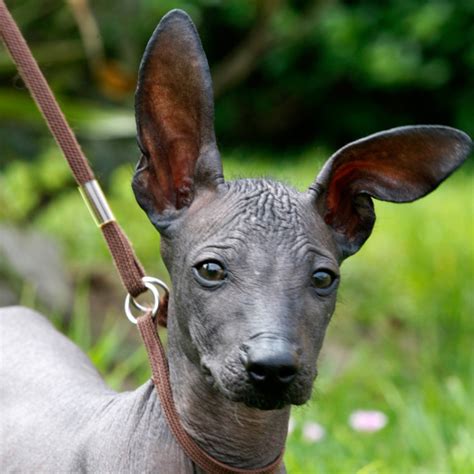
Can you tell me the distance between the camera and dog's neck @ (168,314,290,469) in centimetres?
223

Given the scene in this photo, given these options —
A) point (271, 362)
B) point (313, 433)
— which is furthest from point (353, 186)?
point (313, 433)

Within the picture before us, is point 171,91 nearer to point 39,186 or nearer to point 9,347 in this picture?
point 9,347

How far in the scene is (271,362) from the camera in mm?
1936

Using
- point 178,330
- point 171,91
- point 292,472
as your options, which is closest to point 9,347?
point 178,330

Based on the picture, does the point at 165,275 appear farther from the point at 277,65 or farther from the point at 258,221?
the point at 277,65

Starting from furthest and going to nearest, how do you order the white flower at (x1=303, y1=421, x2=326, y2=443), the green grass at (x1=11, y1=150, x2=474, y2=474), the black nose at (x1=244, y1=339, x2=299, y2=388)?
the green grass at (x1=11, y1=150, x2=474, y2=474) → the white flower at (x1=303, y1=421, x2=326, y2=443) → the black nose at (x1=244, y1=339, x2=299, y2=388)

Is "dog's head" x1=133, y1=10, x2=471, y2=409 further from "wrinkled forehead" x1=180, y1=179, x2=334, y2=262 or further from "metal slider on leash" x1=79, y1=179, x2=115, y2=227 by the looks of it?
"metal slider on leash" x1=79, y1=179, x2=115, y2=227

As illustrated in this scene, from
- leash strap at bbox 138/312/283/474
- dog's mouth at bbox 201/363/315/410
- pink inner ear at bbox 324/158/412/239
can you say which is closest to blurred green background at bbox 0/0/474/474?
pink inner ear at bbox 324/158/412/239

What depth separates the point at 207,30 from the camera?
12617mm

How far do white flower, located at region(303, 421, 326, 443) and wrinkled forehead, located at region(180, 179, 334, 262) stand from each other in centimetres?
171

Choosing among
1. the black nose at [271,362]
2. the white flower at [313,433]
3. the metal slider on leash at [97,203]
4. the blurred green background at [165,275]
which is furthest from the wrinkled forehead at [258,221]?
the white flower at [313,433]

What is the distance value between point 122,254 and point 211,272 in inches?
15.5

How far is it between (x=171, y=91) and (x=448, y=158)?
1.95 ft

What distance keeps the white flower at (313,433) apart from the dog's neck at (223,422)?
154cm
